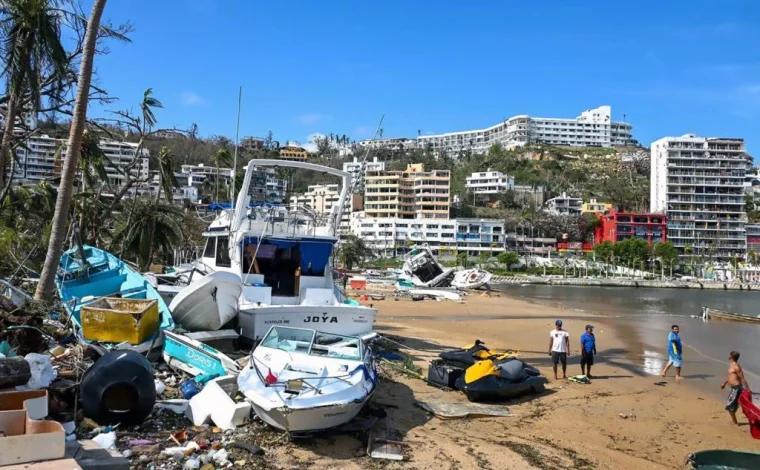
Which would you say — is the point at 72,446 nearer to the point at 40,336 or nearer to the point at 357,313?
the point at 40,336

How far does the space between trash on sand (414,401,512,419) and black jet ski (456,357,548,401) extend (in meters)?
0.31

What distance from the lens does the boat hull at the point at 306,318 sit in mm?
12062

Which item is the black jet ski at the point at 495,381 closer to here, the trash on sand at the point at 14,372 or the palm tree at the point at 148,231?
the trash on sand at the point at 14,372

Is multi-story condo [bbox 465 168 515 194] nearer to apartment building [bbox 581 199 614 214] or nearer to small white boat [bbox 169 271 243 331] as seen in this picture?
apartment building [bbox 581 199 614 214]

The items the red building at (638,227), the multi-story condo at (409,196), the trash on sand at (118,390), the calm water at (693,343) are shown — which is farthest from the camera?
the multi-story condo at (409,196)

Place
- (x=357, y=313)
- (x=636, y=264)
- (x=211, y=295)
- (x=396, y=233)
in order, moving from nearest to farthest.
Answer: (x=211, y=295)
(x=357, y=313)
(x=636, y=264)
(x=396, y=233)

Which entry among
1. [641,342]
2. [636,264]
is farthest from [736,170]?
[641,342]

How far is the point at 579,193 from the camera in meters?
168

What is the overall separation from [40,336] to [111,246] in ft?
66.3

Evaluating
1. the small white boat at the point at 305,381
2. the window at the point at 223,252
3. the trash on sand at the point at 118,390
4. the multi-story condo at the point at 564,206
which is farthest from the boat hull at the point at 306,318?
the multi-story condo at the point at 564,206

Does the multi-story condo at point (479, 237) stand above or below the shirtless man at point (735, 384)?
above

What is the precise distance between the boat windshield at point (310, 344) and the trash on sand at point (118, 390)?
2.24 m

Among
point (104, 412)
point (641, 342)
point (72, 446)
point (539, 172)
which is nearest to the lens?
point (72, 446)

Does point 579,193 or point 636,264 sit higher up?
point 579,193
